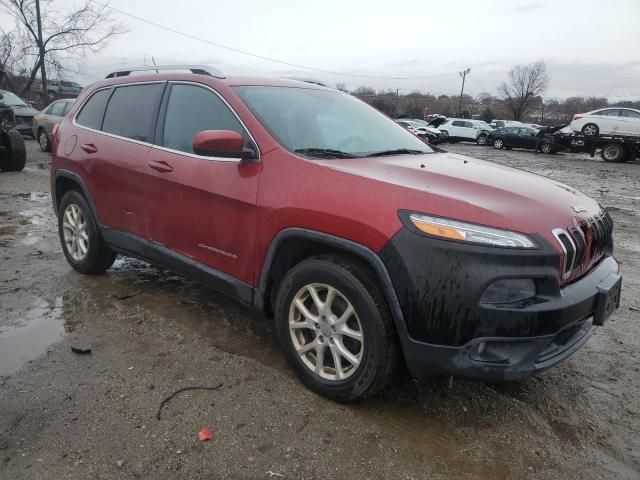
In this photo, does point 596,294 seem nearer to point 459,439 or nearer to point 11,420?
point 459,439

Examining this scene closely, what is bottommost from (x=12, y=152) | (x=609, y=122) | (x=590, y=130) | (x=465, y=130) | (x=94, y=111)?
(x=12, y=152)

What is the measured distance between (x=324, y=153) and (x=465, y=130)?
1259 inches

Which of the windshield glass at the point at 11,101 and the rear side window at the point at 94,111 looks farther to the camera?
the windshield glass at the point at 11,101

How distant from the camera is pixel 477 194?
2.53 m

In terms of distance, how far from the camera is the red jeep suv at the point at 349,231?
7.54 ft

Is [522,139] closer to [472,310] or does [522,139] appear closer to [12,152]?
[12,152]

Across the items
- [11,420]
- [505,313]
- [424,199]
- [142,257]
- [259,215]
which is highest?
[424,199]

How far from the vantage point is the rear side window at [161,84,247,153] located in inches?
131

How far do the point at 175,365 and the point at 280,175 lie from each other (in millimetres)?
1332

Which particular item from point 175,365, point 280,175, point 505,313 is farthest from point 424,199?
point 175,365

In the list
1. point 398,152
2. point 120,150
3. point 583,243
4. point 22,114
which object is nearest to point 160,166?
point 120,150

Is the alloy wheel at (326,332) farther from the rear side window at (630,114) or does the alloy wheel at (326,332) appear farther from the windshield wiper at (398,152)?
the rear side window at (630,114)

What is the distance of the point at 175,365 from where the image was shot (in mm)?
3148

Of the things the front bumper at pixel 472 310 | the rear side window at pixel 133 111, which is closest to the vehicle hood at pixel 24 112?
the rear side window at pixel 133 111
